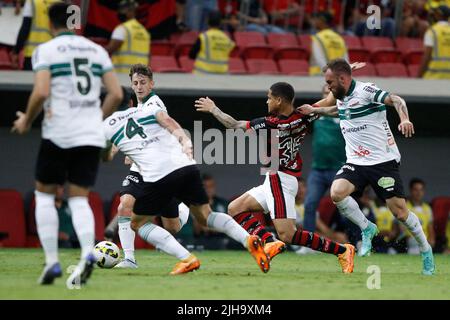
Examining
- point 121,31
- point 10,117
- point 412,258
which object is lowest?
point 412,258

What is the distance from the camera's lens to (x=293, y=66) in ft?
58.5

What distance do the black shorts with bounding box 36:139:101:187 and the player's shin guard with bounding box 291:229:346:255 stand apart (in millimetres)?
2855

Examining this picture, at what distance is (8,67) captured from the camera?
16062 mm

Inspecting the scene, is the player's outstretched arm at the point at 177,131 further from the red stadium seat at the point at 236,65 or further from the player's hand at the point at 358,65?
the red stadium seat at the point at 236,65

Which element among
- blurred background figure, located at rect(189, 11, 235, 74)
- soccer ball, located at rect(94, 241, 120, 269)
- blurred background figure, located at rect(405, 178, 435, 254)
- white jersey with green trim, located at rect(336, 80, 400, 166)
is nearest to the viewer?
soccer ball, located at rect(94, 241, 120, 269)

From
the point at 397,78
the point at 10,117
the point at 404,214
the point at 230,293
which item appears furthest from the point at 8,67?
the point at 230,293

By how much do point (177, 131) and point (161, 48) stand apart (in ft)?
28.7

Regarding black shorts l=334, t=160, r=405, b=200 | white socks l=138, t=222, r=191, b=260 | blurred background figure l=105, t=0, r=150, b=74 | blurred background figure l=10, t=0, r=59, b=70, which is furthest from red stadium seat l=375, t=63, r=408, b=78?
white socks l=138, t=222, r=191, b=260

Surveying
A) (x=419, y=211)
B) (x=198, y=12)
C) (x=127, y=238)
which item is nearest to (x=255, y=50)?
(x=198, y=12)

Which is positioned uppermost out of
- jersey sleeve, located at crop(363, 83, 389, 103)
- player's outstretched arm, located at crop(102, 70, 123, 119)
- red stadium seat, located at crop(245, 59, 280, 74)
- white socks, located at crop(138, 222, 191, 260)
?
player's outstretched arm, located at crop(102, 70, 123, 119)

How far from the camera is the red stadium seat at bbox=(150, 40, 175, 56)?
17906 mm

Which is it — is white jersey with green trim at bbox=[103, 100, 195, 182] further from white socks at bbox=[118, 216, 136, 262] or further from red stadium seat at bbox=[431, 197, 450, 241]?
red stadium seat at bbox=[431, 197, 450, 241]
